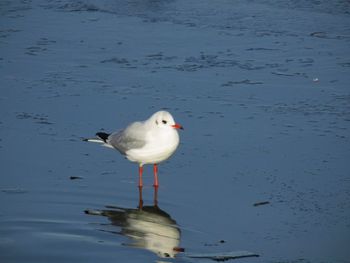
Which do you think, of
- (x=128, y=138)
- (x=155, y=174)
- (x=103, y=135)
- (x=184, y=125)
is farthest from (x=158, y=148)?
(x=184, y=125)

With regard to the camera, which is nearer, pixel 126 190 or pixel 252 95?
pixel 126 190

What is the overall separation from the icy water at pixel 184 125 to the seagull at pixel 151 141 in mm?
188

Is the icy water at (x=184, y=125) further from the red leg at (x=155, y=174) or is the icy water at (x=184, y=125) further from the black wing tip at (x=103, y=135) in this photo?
the black wing tip at (x=103, y=135)

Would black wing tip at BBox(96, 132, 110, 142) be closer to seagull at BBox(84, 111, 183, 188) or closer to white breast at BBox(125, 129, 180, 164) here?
seagull at BBox(84, 111, 183, 188)

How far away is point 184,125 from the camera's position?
339 inches

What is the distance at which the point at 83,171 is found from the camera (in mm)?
7598

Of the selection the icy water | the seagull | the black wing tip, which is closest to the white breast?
the seagull

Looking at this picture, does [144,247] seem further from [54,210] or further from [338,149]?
[338,149]

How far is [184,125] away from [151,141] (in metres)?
1.03

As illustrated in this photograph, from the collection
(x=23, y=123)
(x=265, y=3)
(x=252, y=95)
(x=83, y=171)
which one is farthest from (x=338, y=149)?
(x=265, y=3)

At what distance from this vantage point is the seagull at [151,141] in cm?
755

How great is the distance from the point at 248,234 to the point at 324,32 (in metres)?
5.94

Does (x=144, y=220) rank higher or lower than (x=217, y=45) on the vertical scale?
lower

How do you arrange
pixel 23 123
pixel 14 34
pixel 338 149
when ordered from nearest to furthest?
1. pixel 338 149
2. pixel 23 123
3. pixel 14 34
